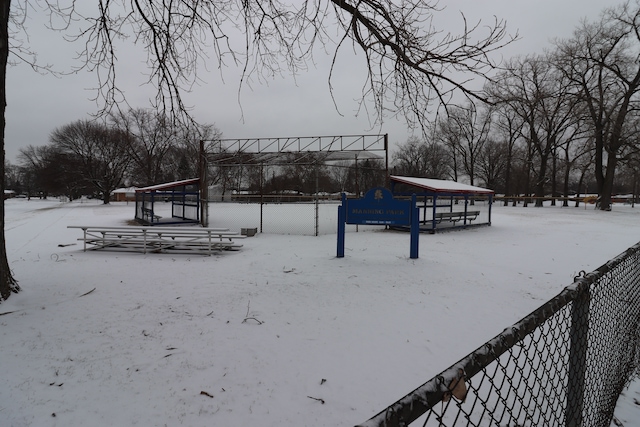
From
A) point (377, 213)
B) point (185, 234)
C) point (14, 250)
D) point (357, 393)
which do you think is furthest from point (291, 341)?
point (14, 250)

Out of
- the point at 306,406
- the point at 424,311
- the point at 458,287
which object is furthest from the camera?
the point at 458,287

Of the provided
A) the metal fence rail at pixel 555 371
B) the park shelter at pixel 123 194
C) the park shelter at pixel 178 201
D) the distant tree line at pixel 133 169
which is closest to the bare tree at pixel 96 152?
the distant tree line at pixel 133 169

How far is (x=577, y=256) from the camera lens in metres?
10.2

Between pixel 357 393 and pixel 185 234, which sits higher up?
pixel 185 234

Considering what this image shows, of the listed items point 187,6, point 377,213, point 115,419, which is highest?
point 187,6

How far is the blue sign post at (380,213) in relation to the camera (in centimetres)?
935

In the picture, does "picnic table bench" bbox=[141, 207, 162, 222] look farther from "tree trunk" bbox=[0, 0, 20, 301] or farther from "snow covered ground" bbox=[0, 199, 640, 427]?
"tree trunk" bbox=[0, 0, 20, 301]

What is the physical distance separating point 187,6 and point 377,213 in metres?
6.28

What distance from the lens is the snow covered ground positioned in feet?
10.2

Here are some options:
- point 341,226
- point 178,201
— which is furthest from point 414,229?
Result: point 178,201

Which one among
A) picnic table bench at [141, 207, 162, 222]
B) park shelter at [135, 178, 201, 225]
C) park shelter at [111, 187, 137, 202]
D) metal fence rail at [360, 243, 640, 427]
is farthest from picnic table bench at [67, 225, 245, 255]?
park shelter at [111, 187, 137, 202]

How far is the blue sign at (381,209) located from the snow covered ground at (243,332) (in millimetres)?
1035

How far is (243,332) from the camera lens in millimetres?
4609

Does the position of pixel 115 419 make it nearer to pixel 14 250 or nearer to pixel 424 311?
pixel 424 311
